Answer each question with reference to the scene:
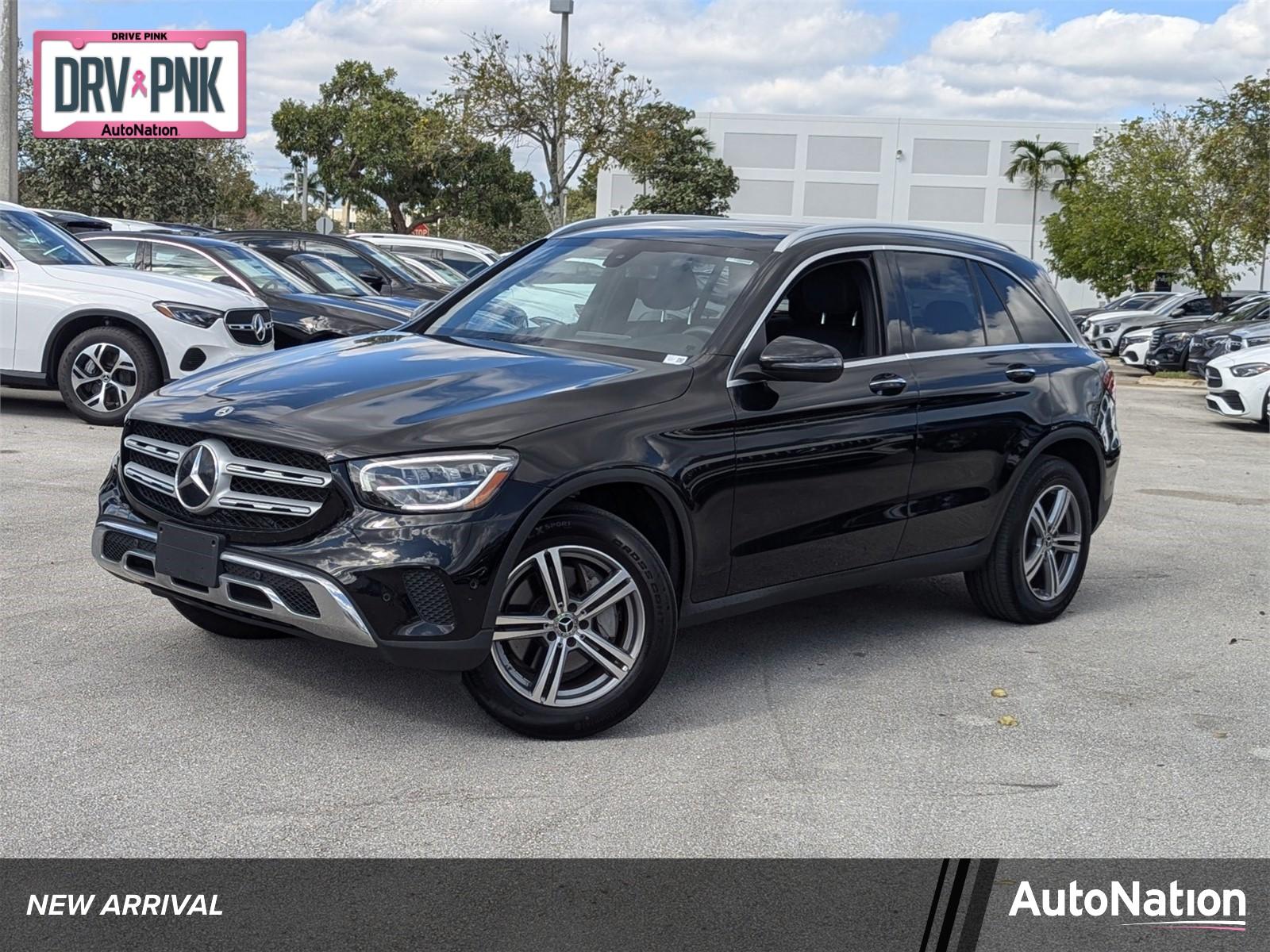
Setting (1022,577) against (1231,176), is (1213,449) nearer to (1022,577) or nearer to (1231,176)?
(1022,577)

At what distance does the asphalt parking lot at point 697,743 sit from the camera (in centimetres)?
422

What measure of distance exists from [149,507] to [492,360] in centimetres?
128

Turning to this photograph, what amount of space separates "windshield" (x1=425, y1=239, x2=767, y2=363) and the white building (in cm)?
7843

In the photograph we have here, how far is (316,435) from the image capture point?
4719 mm

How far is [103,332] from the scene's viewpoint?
39.7 feet

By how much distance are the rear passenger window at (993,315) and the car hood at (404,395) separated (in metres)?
2.02

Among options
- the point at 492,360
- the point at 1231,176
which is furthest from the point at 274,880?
the point at 1231,176

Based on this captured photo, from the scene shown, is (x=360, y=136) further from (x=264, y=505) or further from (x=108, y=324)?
(x=264, y=505)

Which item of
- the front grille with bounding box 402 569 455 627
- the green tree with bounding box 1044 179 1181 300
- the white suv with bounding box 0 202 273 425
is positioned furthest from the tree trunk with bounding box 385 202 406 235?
the front grille with bounding box 402 569 455 627

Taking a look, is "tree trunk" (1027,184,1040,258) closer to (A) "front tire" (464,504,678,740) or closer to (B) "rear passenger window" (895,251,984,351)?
(B) "rear passenger window" (895,251,984,351)

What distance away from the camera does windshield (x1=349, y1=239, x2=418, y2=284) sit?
1916 cm

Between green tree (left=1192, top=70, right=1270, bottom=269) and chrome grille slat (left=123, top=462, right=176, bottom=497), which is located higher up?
green tree (left=1192, top=70, right=1270, bottom=269)

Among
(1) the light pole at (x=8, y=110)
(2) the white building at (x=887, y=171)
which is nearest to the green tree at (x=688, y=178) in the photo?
(2) the white building at (x=887, y=171)

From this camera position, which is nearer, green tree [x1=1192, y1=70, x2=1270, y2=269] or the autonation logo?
the autonation logo
